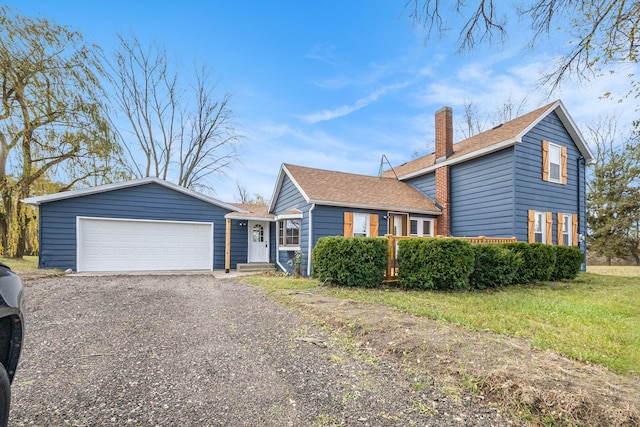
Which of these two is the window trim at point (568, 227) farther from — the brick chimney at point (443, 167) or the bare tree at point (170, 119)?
the bare tree at point (170, 119)

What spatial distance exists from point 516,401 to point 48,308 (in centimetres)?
677

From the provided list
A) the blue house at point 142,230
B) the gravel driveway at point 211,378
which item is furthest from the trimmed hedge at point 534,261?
the blue house at point 142,230

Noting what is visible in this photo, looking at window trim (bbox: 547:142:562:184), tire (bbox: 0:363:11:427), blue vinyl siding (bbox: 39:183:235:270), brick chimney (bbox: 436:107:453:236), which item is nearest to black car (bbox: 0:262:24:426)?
tire (bbox: 0:363:11:427)

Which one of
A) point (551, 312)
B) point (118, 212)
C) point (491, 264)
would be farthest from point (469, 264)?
point (118, 212)

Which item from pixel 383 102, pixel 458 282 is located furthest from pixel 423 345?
pixel 383 102

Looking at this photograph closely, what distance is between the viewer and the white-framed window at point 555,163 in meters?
11.4

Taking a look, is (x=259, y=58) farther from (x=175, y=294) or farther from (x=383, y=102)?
(x=175, y=294)

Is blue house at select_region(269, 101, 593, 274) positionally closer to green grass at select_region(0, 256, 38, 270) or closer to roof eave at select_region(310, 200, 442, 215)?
roof eave at select_region(310, 200, 442, 215)

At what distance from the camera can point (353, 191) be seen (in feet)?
38.5

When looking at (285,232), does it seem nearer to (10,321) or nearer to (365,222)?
(365,222)

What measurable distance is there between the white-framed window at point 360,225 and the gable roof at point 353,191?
43 centimetres

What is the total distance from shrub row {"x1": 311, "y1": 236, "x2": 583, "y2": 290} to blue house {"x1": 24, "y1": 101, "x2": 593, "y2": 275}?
8.17 ft

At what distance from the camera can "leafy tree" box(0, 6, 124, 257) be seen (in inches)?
447

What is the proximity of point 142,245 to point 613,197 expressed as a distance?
97.6 ft
